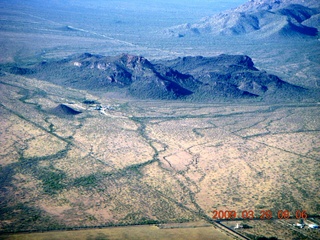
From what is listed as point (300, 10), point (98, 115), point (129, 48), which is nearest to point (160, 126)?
point (98, 115)

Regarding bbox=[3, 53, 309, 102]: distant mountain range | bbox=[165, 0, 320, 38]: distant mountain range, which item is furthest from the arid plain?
bbox=[165, 0, 320, 38]: distant mountain range

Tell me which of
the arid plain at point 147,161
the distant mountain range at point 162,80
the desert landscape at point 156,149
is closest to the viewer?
the desert landscape at point 156,149
